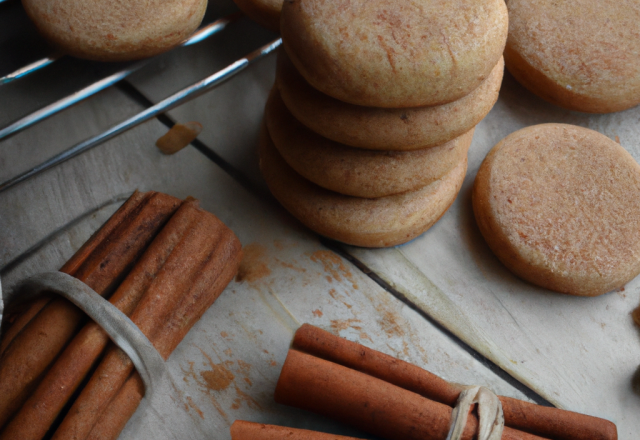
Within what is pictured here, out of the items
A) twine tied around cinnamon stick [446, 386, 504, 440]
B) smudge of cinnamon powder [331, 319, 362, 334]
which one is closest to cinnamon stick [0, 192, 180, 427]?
smudge of cinnamon powder [331, 319, 362, 334]

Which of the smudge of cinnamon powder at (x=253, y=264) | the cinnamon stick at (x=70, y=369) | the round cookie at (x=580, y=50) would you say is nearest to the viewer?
the cinnamon stick at (x=70, y=369)

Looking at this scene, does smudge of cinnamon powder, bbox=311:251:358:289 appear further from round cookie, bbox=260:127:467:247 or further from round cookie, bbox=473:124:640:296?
round cookie, bbox=473:124:640:296

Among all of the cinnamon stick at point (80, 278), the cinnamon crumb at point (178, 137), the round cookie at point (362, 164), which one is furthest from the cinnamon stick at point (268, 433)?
the cinnamon crumb at point (178, 137)

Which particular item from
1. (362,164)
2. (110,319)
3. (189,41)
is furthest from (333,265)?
(189,41)

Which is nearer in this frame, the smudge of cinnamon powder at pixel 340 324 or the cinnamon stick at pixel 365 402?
the cinnamon stick at pixel 365 402

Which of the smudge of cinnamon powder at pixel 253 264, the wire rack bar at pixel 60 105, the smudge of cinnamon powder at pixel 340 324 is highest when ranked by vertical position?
the wire rack bar at pixel 60 105

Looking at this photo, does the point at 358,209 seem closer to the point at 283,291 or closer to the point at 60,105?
the point at 283,291

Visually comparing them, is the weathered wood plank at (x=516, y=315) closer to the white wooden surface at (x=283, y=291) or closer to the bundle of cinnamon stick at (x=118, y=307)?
the white wooden surface at (x=283, y=291)
